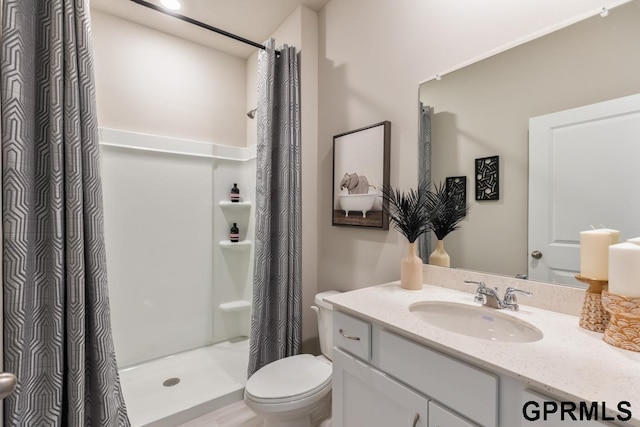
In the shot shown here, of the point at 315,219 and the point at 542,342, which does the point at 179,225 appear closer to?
the point at 315,219

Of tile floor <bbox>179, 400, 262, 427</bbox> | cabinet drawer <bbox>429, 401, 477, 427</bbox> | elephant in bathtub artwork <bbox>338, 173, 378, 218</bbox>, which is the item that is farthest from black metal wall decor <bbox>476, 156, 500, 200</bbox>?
tile floor <bbox>179, 400, 262, 427</bbox>

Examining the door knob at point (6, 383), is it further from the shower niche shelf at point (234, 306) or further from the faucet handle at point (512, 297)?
the shower niche shelf at point (234, 306)

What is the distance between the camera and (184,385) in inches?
77.1

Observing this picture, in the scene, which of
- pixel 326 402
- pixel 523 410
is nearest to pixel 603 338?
pixel 523 410

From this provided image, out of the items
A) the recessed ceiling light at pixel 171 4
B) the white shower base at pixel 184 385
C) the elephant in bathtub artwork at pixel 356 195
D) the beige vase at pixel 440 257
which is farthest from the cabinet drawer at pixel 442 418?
the recessed ceiling light at pixel 171 4

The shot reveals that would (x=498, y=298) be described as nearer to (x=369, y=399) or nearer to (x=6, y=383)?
(x=369, y=399)

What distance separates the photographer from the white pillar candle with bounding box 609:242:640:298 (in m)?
0.73

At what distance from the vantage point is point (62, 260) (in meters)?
1.17

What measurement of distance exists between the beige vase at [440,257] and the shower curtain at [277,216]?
893 mm

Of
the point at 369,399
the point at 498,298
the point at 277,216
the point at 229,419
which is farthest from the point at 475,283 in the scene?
the point at 229,419

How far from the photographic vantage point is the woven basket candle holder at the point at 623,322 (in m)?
0.71

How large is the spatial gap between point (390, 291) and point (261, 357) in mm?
1080

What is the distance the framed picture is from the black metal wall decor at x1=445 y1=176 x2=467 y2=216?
0.35m

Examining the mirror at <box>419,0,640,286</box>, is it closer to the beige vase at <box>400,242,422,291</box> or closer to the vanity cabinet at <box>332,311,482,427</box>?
the beige vase at <box>400,242,422,291</box>
